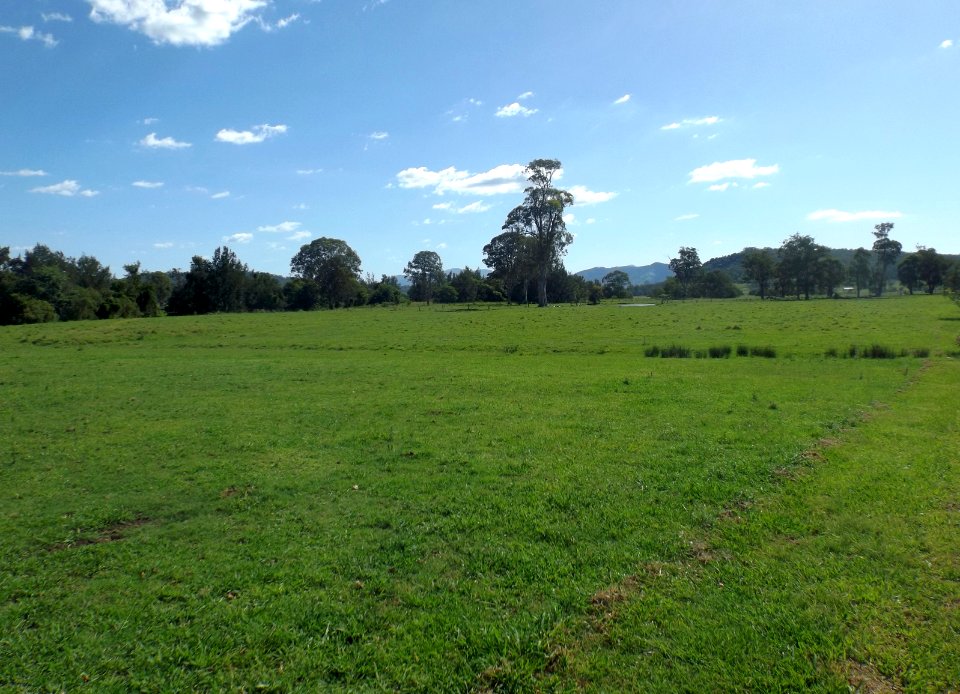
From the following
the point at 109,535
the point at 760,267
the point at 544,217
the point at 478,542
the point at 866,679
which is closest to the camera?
the point at 866,679

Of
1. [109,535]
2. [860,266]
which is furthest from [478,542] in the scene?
[860,266]

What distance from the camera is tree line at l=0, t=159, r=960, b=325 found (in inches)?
3157

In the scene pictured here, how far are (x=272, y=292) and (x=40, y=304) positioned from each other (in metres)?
41.2

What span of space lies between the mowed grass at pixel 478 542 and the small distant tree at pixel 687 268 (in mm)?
130706

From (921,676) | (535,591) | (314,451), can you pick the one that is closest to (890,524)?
(921,676)

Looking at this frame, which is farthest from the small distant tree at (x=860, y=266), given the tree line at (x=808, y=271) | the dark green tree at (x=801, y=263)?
the dark green tree at (x=801, y=263)

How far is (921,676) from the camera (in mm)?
4375

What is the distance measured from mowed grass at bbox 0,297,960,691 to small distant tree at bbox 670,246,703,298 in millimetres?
130706

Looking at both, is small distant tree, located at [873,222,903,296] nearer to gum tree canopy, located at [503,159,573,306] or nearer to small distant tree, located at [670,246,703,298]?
small distant tree, located at [670,246,703,298]

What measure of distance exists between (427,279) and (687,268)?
6495 cm

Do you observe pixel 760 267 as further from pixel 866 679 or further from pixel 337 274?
pixel 866 679

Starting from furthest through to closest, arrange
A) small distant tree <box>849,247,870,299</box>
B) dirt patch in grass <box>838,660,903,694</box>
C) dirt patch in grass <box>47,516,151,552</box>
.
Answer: small distant tree <box>849,247,870,299</box> → dirt patch in grass <box>47,516,151,552</box> → dirt patch in grass <box>838,660,903,694</box>

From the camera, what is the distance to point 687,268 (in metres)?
140

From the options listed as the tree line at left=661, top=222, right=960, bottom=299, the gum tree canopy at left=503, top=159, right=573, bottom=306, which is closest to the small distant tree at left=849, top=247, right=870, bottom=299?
the tree line at left=661, top=222, right=960, bottom=299
